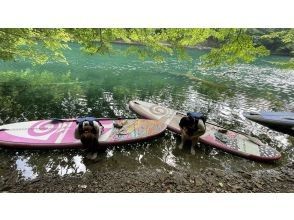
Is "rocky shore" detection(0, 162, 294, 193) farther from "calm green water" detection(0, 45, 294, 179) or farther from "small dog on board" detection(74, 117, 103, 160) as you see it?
"small dog on board" detection(74, 117, 103, 160)

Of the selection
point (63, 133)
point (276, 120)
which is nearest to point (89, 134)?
point (63, 133)

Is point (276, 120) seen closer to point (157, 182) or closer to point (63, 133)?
point (157, 182)

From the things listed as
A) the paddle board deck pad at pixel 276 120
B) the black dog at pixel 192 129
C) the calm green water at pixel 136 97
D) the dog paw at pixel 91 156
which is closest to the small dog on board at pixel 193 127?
the black dog at pixel 192 129

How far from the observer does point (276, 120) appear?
8172mm

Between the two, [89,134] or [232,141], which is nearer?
[89,134]

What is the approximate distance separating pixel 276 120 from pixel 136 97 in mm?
5321

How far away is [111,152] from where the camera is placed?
6273 millimetres

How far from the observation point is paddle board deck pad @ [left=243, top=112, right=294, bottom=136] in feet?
26.0

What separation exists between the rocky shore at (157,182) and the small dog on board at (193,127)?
940mm

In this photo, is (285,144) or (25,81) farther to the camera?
(25,81)

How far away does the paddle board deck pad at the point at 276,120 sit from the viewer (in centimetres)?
791

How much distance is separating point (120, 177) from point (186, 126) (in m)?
2.13

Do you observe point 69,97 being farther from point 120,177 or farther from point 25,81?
point 120,177

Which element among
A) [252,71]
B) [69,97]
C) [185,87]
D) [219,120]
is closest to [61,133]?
[69,97]
